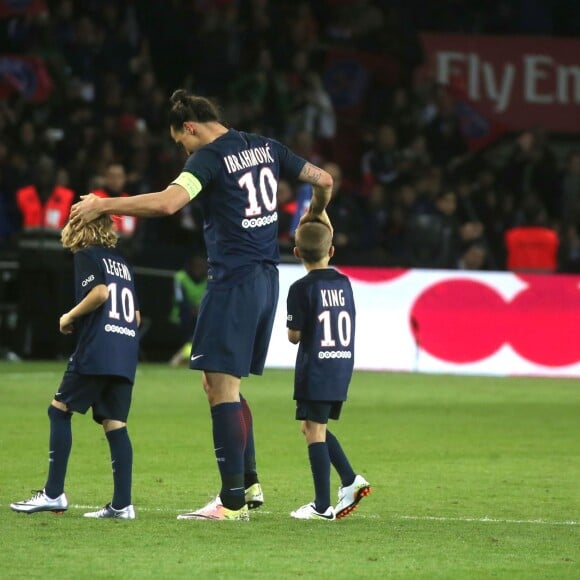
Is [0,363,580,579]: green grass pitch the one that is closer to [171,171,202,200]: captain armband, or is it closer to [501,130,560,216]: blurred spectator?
[171,171,202,200]: captain armband

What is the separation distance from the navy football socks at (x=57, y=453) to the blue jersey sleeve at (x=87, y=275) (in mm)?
620

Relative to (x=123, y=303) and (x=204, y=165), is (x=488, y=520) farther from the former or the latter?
(x=204, y=165)

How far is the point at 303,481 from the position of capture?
9.84 metres

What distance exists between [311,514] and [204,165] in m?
1.82

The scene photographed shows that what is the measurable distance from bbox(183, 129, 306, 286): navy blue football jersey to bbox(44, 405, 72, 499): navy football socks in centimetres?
101

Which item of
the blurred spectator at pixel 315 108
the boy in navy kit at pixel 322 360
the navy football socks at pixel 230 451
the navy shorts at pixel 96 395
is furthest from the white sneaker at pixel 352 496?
the blurred spectator at pixel 315 108

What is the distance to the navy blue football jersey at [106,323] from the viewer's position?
7984mm

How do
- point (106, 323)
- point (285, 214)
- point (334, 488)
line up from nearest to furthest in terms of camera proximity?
point (106, 323)
point (334, 488)
point (285, 214)

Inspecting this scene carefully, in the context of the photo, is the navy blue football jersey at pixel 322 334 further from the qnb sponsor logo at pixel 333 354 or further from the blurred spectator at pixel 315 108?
the blurred spectator at pixel 315 108

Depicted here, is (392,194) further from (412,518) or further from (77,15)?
(412,518)

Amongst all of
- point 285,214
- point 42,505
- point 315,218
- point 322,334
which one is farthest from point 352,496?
point 285,214

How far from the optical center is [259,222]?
26.2 ft

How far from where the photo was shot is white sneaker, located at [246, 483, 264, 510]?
8.31 meters

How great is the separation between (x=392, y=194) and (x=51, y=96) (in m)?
4.70
